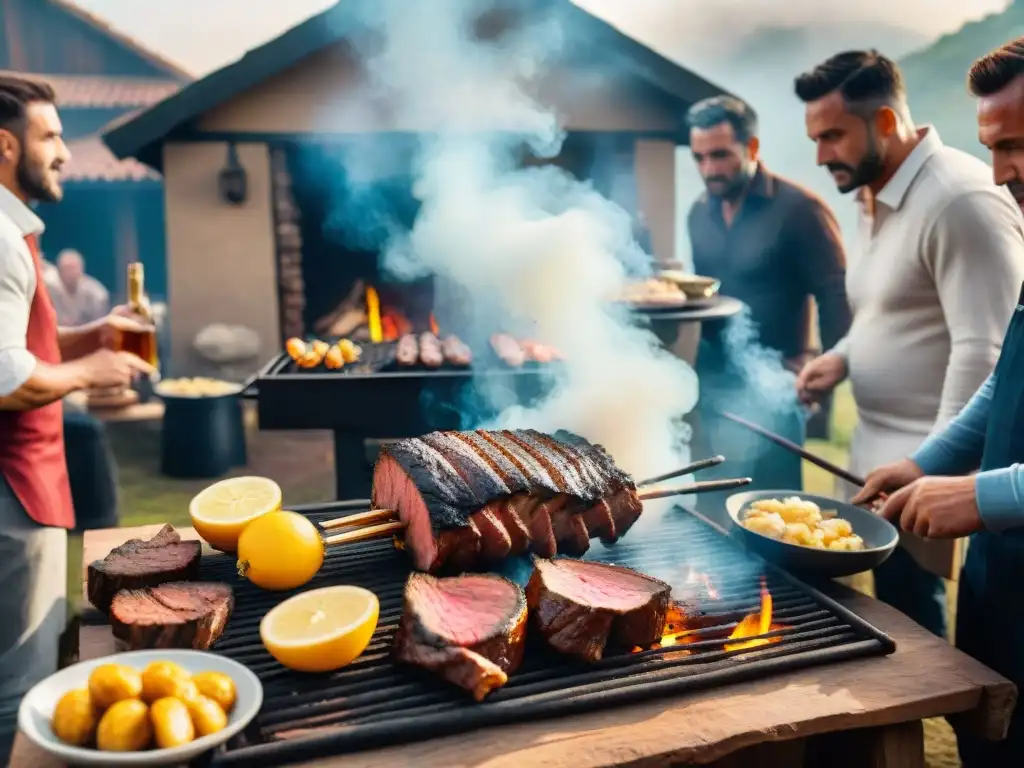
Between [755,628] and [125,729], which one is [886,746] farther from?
[125,729]

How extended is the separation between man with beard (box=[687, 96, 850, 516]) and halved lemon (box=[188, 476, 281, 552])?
373 centimetres

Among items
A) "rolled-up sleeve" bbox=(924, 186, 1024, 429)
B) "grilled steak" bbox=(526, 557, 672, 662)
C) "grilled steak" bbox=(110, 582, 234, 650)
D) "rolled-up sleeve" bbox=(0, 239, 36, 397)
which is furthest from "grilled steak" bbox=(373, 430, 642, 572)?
"rolled-up sleeve" bbox=(924, 186, 1024, 429)

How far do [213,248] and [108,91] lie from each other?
12.1 m

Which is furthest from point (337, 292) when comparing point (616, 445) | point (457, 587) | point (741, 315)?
point (457, 587)

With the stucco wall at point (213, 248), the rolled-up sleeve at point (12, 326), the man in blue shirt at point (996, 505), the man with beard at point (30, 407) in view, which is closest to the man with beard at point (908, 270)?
the man in blue shirt at point (996, 505)

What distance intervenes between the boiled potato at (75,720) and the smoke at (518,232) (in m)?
2.59

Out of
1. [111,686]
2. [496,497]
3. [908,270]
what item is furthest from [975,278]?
[111,686]

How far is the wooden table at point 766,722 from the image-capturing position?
1961 mm

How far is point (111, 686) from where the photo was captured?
1.89m

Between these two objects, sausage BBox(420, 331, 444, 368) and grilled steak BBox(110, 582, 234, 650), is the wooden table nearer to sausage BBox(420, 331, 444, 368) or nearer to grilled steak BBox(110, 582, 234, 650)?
grilled steak BBox(110, 582, 234, 650)

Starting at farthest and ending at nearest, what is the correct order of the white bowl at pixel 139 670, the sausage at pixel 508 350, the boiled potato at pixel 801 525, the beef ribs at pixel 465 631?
the sausage at pixel 508 350 → the boiled potato at pixel 801 525 → the beef ribs at pixel 465 631 → the white bowl at pixel 139 670

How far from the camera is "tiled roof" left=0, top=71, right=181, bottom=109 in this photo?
1852 centimetres

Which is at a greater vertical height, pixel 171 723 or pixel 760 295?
pixel 760 295

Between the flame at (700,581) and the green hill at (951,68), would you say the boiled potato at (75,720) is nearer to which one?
the flame at (700,581)
